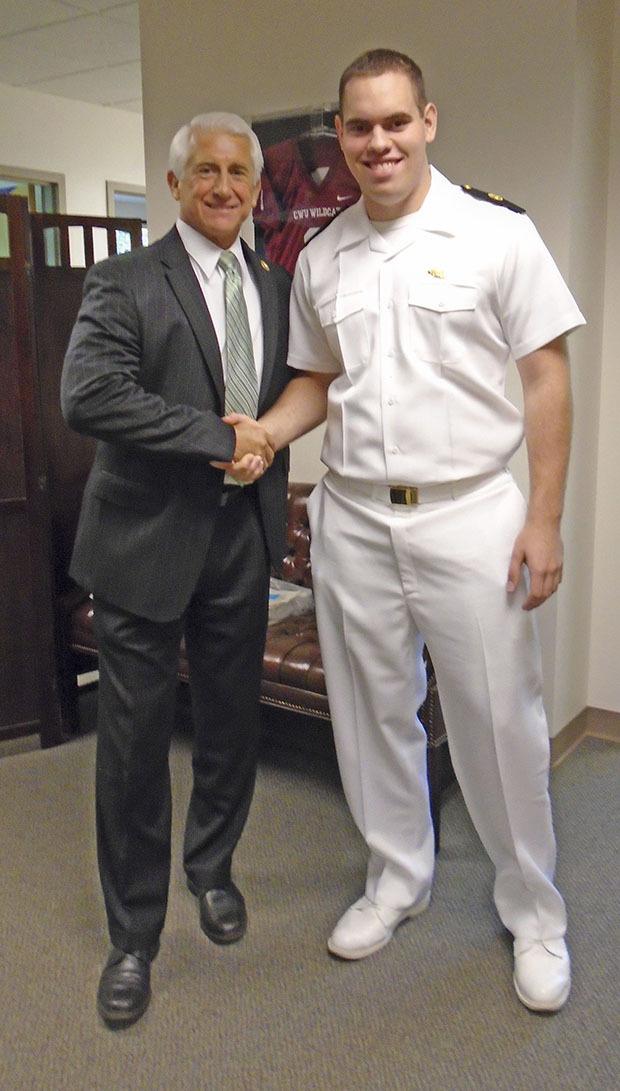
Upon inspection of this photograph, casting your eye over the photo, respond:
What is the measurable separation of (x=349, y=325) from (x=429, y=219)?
9.3 inches

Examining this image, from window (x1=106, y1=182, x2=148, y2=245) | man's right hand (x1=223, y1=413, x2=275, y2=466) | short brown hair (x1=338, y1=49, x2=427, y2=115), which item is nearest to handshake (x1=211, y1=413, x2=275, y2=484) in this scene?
man's right hand (x1=223, y1=413, x2=275, y2=466)

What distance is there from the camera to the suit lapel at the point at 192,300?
175 cm

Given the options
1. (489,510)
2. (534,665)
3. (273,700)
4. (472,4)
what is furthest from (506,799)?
(472,4)

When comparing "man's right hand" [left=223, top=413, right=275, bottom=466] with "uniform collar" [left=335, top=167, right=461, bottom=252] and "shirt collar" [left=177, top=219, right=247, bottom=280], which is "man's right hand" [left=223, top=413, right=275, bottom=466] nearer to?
"shirt collar" [left=177, top=219, right=247, bottom=280]

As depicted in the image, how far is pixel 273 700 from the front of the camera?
2.70 meters

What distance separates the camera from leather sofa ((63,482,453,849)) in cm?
251

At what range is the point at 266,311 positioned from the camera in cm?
190

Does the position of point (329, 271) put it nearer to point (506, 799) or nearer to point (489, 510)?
point (489, 510)

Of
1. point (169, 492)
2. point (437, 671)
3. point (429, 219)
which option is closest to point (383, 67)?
point (429, 219)

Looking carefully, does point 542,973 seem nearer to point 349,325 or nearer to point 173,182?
point 349,325

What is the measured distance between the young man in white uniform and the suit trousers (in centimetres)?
17

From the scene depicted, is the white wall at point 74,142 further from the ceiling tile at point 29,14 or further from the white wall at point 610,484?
the white wall at point 610,484

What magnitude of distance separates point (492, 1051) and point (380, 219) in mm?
1534

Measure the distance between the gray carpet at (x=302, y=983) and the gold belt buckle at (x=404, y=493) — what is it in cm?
98
